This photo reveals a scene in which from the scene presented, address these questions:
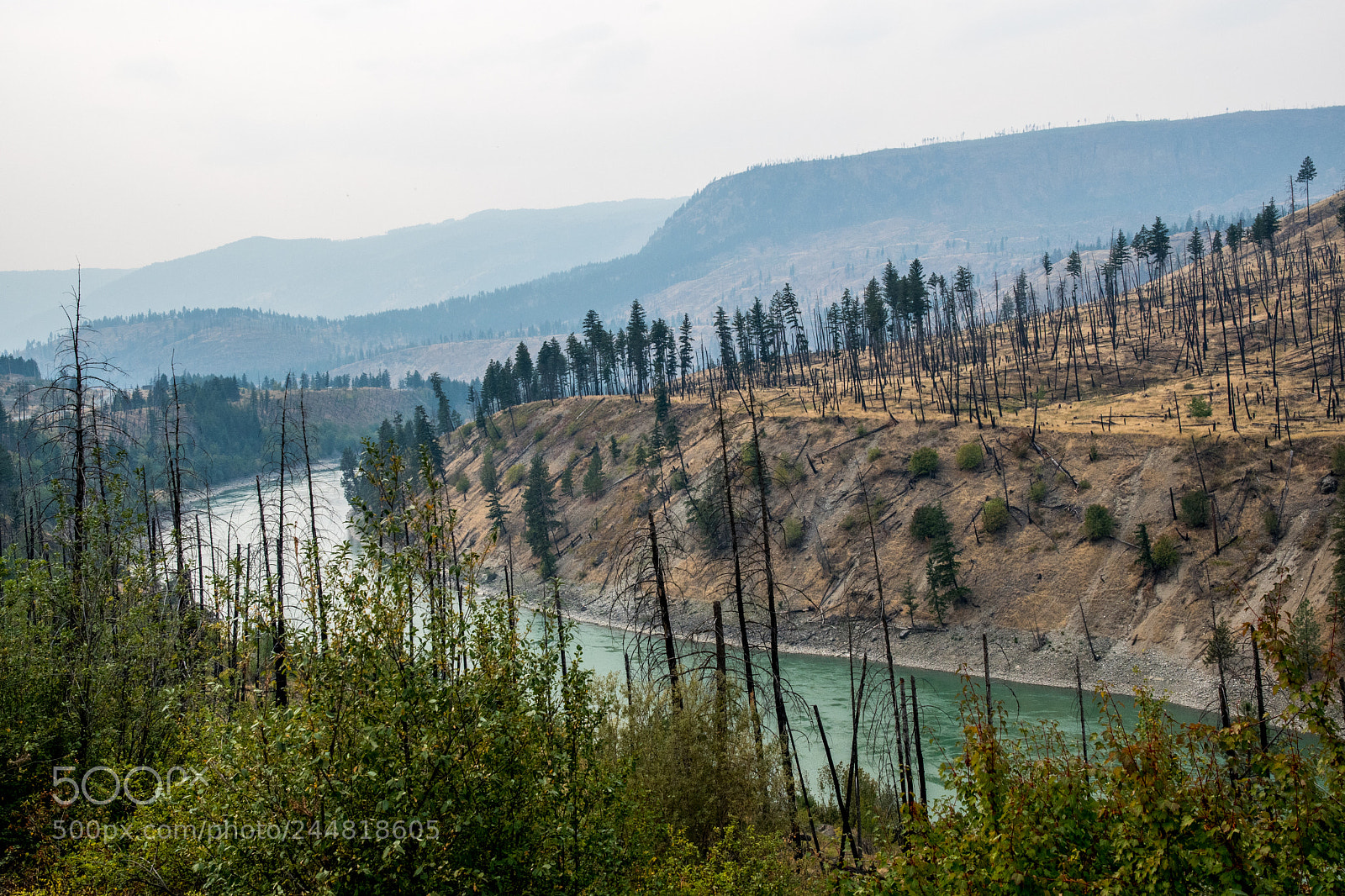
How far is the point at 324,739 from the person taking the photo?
12.2 meters

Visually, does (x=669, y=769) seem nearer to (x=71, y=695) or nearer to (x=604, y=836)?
(x=604, y=836)

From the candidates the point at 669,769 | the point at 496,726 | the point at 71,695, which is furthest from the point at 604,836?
the point at 71,695

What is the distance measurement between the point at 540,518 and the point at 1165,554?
224 feet

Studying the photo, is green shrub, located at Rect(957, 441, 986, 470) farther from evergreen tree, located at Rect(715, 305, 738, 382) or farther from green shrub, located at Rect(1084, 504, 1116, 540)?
evergreen tree, located at Rect(715, 305, 738, 382)

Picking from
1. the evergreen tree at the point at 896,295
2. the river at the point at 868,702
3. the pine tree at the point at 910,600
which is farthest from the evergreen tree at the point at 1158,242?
the river at the point at 868,702

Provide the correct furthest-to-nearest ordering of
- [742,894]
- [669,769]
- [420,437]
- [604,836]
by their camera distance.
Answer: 1. [420,437]
2. [669,769]
3. [742,894]
4. [604,836]

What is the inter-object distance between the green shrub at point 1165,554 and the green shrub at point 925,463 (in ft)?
76.2

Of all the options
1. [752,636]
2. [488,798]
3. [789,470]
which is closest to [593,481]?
[789,470]

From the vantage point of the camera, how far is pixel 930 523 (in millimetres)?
75562

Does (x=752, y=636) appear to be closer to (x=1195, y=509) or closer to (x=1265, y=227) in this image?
(x=1195, y=509)

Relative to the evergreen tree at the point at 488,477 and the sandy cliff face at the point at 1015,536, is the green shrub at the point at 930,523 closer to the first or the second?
the sandy cliff face at the point at 1015,536

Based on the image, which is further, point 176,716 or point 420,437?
point 420,437

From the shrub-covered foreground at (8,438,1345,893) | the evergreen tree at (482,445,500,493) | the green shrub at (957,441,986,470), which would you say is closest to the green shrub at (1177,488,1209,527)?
the green shrub at (957,441,986,470)

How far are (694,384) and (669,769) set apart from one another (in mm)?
126638
